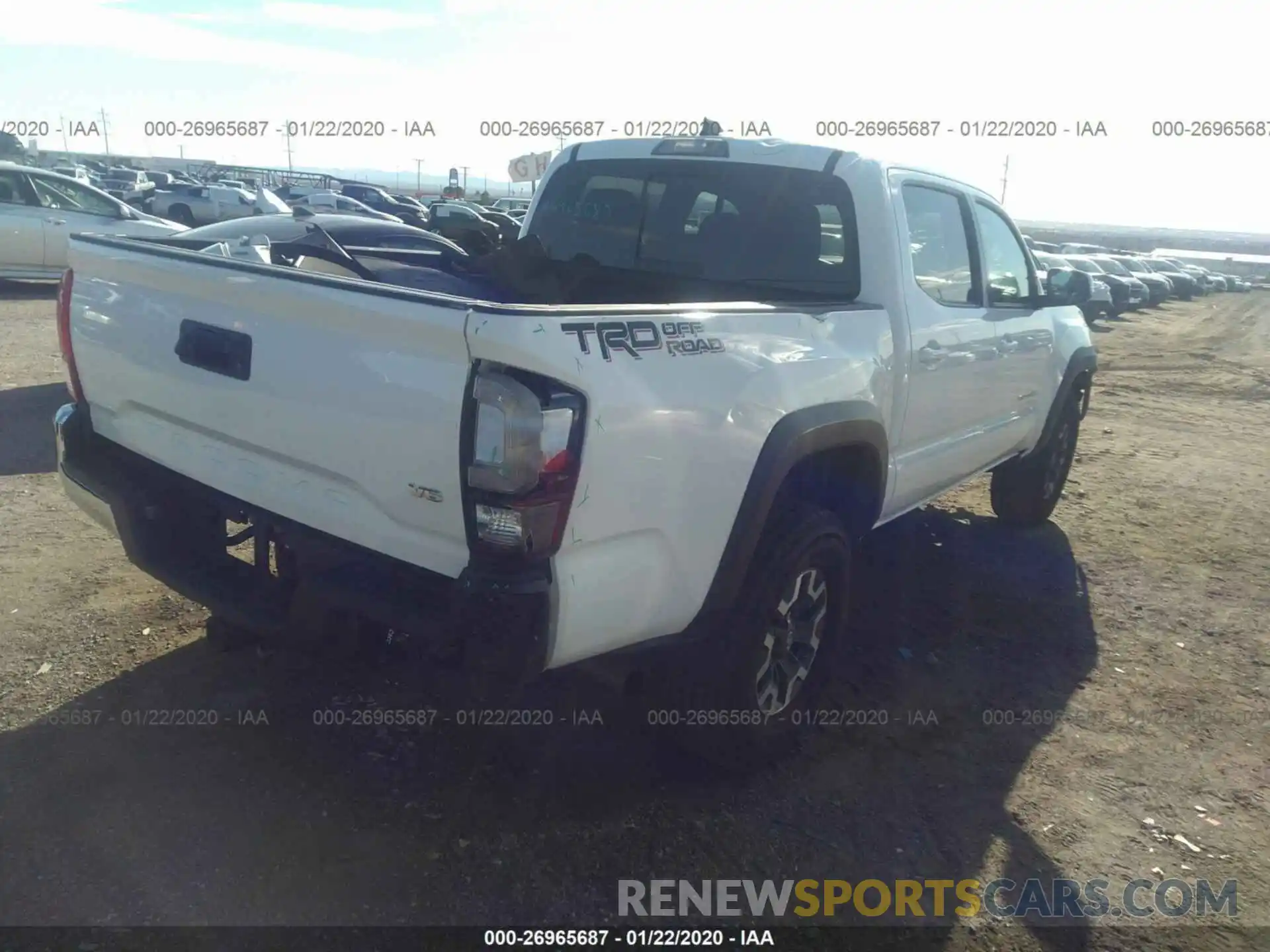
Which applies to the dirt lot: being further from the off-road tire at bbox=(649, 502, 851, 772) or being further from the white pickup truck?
the white pickup truck

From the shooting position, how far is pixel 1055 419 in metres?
5.91

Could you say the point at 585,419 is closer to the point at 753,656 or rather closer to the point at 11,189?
the point at 753,656

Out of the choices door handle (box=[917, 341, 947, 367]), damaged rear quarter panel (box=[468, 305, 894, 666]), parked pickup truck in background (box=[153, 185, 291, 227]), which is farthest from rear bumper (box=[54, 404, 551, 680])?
parked pickup truck in background (box=[153, 185, 291, 227])

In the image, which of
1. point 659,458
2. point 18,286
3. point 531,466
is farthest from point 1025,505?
point 18,286

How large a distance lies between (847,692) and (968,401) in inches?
56.9

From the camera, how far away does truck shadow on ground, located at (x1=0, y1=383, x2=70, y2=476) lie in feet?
19.6

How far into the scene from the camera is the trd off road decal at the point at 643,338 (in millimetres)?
2365

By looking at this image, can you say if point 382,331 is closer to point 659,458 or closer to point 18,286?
point 659,458

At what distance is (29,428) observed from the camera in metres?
6.71

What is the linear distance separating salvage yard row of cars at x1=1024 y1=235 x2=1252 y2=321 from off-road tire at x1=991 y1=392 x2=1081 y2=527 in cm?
1196

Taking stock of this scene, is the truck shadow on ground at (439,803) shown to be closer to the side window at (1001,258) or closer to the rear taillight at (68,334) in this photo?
the rear taillight at (68,334)

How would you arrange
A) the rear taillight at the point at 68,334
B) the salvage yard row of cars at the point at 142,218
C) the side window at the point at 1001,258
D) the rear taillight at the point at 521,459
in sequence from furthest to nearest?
the salvage yard row of cars at the point at 142,218
the side window at the point at 1001,258
the rear taillight at the point at 68,334
the rear taillight at the point at 521,459

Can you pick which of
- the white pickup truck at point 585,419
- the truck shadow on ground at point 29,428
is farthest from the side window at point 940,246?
the truck shadow on ground at point 29,428

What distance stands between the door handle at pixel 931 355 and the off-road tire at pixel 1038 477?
7.08 feet
